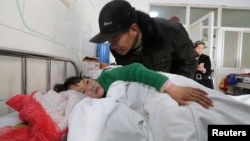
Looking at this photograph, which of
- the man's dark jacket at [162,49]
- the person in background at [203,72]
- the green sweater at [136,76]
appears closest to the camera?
the green sweater at [136,76]

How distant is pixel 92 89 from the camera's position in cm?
122

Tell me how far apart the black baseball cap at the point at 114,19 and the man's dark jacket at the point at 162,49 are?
0.19 m

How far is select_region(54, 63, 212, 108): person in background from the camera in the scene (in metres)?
0.85

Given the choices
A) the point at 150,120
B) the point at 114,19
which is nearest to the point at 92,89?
the point at 114,19

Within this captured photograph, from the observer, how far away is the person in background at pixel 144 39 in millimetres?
1233

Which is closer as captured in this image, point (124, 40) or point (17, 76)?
point (17, 76)

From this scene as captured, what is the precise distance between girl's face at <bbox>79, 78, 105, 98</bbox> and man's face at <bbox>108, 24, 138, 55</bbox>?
0.87ft

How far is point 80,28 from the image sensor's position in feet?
8.21

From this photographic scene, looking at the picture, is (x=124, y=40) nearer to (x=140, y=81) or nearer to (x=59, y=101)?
(x=140, y=81)

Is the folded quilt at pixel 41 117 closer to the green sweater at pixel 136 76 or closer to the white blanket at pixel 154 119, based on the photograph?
the white blanket at pixel 154 119

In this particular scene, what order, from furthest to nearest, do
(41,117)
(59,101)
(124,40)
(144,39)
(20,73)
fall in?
1. (144,39)
2. (124,40)
3. (20,73)
4. (59,101)
5. (41,117)

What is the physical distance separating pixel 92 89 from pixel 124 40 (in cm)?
35

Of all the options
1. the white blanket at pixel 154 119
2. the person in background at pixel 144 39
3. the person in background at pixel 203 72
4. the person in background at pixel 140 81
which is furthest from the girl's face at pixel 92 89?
the person in background at pixel 203 72

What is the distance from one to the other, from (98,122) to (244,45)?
17.9 feet
